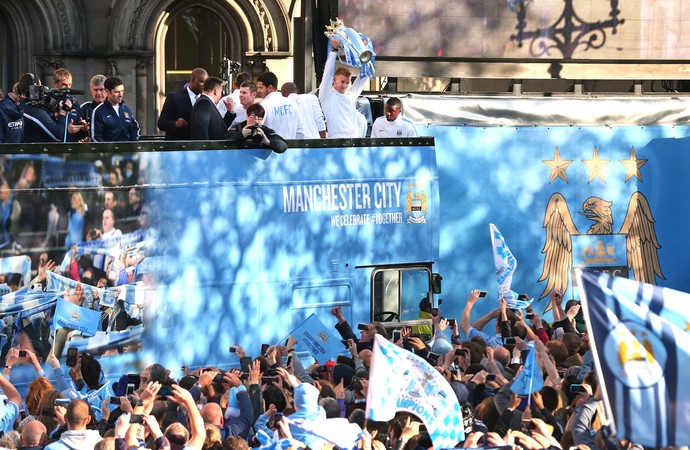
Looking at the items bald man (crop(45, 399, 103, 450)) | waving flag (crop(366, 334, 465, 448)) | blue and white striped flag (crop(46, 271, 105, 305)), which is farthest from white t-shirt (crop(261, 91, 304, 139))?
bald man (crop(45, 399, 103, 450))

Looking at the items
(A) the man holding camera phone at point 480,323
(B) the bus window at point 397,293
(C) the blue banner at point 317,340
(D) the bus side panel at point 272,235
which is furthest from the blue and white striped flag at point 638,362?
(B) the bus window at point 397,293

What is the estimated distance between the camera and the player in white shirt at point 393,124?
51.6ft

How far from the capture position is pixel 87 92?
27.5 metres

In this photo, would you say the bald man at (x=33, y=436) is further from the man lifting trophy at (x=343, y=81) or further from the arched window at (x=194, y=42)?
the arched window at (x=194, y=42)

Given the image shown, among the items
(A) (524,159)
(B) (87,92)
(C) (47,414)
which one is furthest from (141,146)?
(B) (87,92)

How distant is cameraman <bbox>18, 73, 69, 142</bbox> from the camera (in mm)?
13609

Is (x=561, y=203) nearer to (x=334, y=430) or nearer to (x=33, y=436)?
(x=334, y=430)

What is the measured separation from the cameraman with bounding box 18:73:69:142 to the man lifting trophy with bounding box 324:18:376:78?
3.17 metres

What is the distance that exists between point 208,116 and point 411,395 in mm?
5312

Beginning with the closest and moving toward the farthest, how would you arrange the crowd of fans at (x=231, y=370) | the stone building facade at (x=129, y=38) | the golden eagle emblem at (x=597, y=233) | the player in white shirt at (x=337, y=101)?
the crowd of fans at (x=231, y=370) → the player in white shirt at (x=337, y=101) → the golden eagle emblem at (x=597, y=233) → the stone building facade at (x=129, y=38)

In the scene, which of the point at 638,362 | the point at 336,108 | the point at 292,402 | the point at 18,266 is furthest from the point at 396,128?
the point at 638,362

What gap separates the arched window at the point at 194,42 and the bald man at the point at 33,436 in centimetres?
1946

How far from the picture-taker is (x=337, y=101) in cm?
1538

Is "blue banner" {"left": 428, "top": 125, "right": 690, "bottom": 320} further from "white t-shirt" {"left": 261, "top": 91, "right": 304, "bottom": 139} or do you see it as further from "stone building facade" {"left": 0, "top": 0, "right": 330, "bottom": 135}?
"stone building facade" {"left": 0, "top": 0, "right": 330, "bottom": 135}
